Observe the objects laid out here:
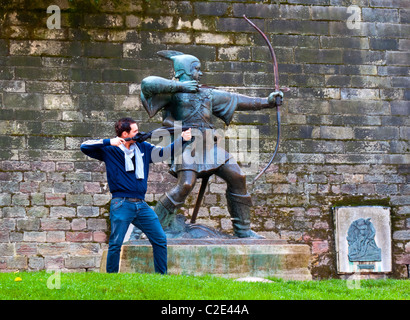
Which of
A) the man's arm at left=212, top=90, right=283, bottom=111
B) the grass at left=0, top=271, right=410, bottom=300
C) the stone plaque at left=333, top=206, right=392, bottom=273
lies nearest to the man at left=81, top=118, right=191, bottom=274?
the grass at left=0, top=271, right=410, bottom=300

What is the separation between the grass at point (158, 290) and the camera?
14.9 ft

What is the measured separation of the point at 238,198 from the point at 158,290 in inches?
83.3

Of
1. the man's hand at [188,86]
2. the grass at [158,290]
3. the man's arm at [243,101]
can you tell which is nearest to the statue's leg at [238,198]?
the man's arm at [243,101]

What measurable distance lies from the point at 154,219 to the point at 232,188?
4.42 ft

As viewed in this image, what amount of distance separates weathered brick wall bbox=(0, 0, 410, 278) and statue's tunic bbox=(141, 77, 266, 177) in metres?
3.40

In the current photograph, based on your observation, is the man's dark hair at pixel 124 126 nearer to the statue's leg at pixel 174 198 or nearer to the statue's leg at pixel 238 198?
the statue's leg at pixel 174 198

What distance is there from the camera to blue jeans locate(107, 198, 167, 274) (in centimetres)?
531

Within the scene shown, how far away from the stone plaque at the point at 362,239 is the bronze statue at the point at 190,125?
380 centimetres

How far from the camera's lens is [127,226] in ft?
17.6

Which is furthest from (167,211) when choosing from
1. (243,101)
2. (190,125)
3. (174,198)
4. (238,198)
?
(243,101)

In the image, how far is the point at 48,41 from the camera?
9867mm

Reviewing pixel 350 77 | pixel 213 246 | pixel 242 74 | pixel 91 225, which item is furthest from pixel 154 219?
pixel 350 77

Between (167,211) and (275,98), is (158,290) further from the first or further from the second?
(275,98)
